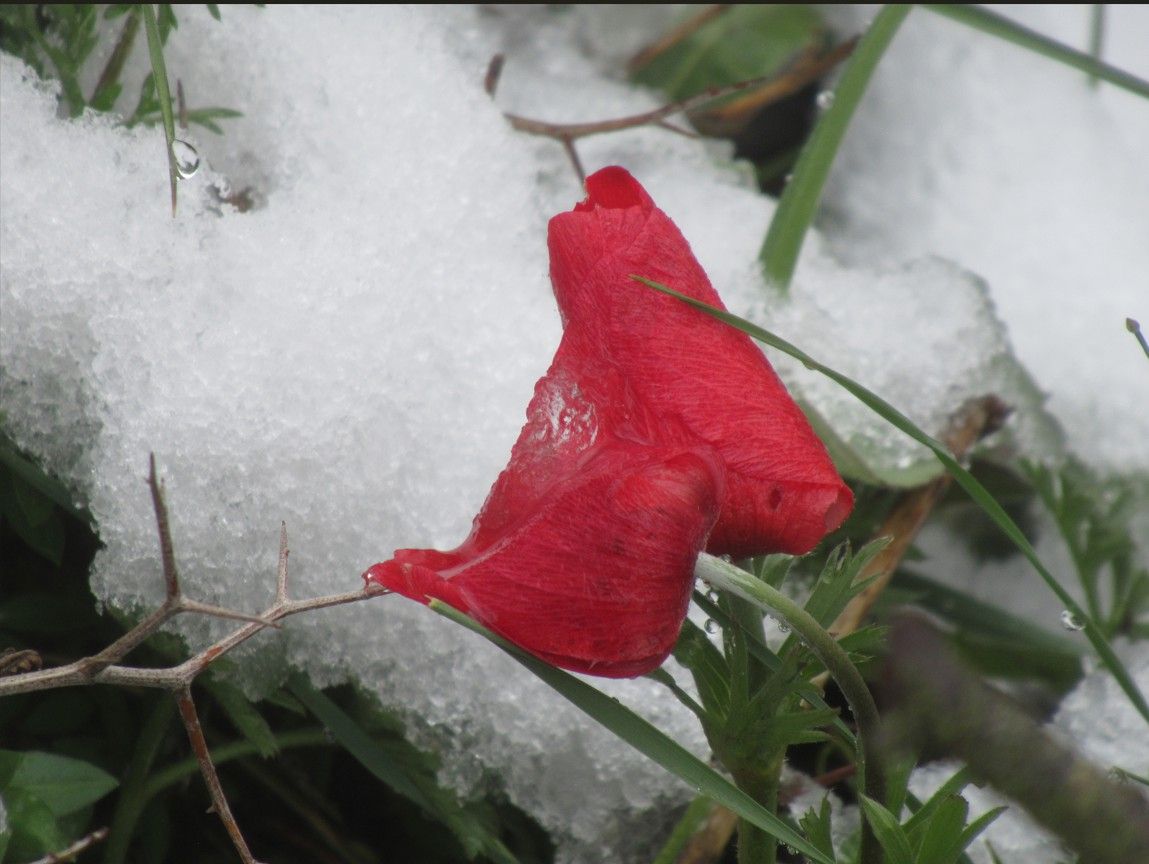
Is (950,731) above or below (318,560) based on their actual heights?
above

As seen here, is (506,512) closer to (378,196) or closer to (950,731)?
(950,731)

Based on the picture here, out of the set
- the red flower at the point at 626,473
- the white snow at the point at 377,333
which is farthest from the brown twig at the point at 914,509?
the red flower at the point at 626,473

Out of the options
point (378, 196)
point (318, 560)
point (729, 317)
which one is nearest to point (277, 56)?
point (378, 196)

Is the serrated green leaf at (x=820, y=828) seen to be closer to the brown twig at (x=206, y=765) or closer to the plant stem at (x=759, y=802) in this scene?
the plant stem at (x=759, y=802)

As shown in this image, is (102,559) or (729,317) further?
(102,559)

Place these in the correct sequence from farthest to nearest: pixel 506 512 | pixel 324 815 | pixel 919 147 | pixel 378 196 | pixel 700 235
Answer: pixel 919 147, pixel 700 235, pixel 378 196, pixel 324 815, pixel 506 512

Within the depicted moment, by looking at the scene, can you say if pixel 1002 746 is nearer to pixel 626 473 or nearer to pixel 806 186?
pixel 626 473

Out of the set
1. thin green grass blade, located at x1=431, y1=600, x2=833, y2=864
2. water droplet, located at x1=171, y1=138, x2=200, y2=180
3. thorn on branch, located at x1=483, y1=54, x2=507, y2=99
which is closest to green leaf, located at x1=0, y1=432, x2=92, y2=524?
water droplet, located at x1=171, y1=138, x2=200, y2=180
